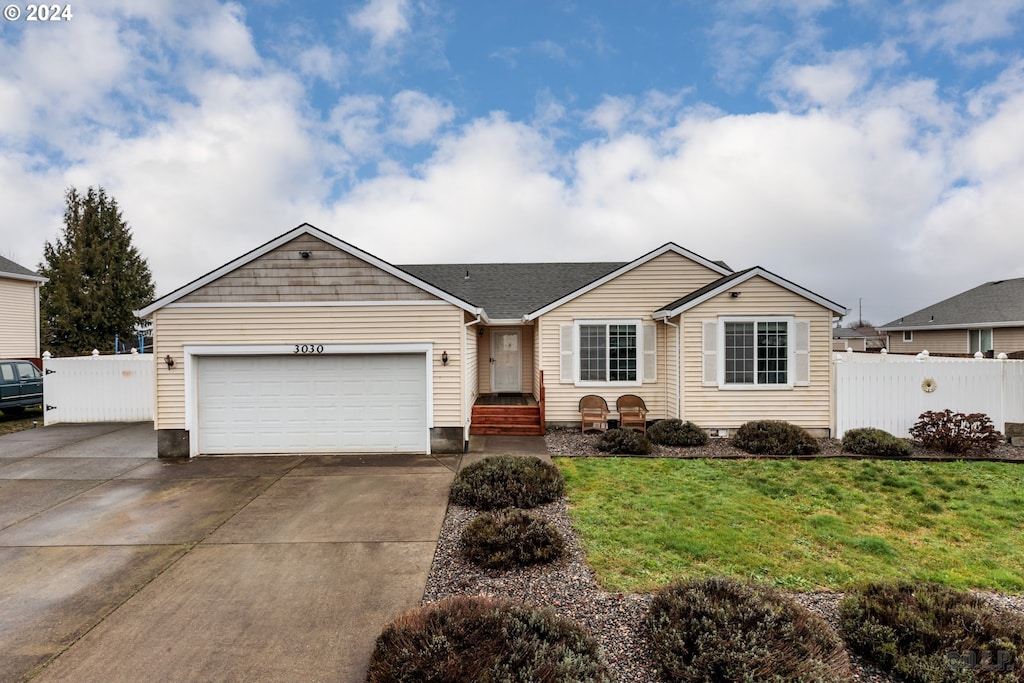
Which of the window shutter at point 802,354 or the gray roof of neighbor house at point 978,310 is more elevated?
the gray roof of neighbor house at point 978,310

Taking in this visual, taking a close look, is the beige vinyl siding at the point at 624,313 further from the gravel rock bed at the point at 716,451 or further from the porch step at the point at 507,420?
the gravel rock bed at the point at 716,451

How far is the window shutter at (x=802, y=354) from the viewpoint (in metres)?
10.7

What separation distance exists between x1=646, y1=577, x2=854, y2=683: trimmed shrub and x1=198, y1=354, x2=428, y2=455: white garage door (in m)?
7.00

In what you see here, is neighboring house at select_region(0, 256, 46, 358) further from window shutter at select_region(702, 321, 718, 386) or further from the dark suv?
window shutter at select_region(702, 321, 718, 386)

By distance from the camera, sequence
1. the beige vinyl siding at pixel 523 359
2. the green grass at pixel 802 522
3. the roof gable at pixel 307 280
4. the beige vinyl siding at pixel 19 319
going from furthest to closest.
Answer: the beige vinyl siding at pixel 19 319
the beige vinyl siding at pixel 523 359
the roof gable at pixel 307 280
the green grass at pixel 802 522

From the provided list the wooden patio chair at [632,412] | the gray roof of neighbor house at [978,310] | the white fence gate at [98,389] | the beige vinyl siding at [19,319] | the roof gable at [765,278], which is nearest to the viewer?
the roof gable at [765,278]

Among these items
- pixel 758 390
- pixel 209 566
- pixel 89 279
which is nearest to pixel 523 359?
pixel 758 390

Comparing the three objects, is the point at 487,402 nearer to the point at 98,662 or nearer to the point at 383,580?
the point at 383,580

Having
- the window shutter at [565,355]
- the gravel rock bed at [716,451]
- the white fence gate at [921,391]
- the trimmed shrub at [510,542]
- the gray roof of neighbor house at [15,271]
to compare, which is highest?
the gray roof of neighbor house at [15,271]

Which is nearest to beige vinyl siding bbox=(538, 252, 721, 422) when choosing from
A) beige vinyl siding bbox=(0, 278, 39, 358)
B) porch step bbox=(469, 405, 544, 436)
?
porch step bbox=(469, 405, 544, 436)

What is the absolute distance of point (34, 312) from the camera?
1986 centimetres

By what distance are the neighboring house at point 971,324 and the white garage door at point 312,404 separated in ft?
84.5

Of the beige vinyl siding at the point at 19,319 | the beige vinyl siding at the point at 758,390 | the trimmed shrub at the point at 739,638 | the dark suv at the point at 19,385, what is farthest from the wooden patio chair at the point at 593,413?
the beige vinyl siding at the point at 19,319

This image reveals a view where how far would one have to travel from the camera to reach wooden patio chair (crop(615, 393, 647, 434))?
11312 millimetres
